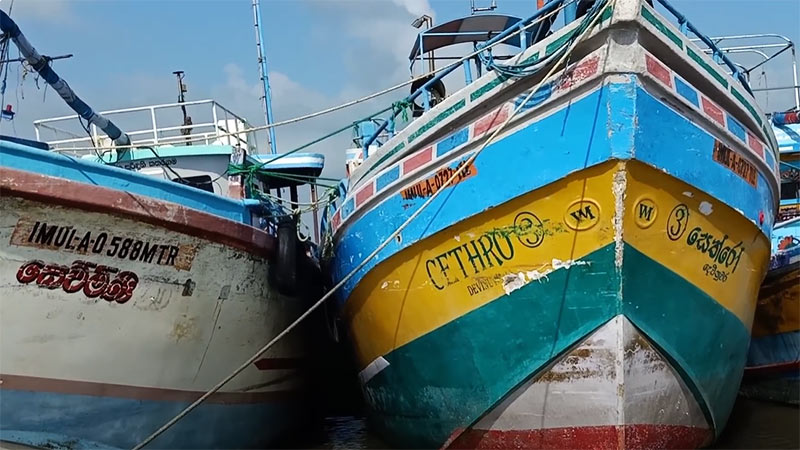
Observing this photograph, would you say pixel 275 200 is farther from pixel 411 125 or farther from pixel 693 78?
pixel 693 78

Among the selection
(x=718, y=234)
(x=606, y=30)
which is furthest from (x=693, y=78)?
(x=718, y=234)

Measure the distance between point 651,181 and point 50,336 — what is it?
466cm

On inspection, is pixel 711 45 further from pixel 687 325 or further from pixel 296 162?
pixel 296 162

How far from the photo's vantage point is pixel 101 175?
18.0ft

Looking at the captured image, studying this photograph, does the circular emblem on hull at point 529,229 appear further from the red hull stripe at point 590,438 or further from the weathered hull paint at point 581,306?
the red hull stripe at point 590,438

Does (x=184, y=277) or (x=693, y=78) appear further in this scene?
(x=184, y=277)

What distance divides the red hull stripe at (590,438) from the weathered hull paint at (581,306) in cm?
2

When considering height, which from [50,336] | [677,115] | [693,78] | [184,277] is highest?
[693,78]

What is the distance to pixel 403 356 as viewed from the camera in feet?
20.2

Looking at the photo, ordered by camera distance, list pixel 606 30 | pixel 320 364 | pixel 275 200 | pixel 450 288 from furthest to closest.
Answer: pixel 320 364 → pixel 275 200 → pixel 450 288 → pixel 606 30

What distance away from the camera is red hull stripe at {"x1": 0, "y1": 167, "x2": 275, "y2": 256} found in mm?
5121

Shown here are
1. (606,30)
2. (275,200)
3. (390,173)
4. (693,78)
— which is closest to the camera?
(606,30)

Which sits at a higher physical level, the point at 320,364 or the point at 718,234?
the point at 718,234

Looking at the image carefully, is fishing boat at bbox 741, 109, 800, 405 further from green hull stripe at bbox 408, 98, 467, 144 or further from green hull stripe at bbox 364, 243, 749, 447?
green hull stripe at bbox 408, 98, 467, 144
